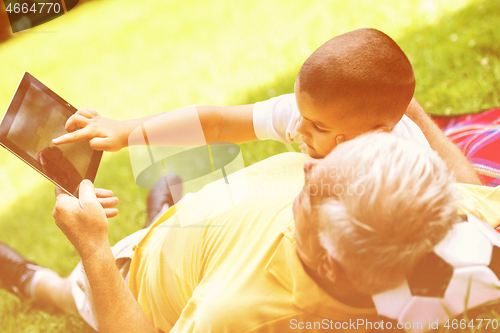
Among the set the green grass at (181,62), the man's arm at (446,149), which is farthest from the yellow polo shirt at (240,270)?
the green grass at (181,62)

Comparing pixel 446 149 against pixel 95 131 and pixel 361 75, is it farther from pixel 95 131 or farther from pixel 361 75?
pixel 95 131

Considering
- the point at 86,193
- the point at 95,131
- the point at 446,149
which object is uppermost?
the point at 95,131

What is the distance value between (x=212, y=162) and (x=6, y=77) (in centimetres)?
231

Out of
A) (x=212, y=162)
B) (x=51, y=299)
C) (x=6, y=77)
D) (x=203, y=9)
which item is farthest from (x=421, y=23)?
(x=6, y=77)

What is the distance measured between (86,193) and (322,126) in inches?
22.8

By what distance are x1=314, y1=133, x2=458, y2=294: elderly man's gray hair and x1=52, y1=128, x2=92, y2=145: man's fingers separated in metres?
0.65

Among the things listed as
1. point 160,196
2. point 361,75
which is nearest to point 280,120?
point 361,75

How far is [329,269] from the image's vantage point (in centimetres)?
59

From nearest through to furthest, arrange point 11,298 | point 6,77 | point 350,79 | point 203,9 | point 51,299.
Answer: point 350,79 → point 51,299 → point 11,298 → point 6,77 → point 203,9

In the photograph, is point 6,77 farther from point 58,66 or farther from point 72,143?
point 72,143

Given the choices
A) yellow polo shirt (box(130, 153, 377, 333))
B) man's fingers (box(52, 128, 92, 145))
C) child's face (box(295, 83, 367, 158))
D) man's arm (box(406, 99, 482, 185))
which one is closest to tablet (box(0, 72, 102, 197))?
man's fingers (box(52, 128, 92, 145))

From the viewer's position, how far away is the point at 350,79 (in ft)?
2.64

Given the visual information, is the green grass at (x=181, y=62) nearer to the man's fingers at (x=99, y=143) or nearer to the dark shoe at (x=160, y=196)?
the dark shoe at (x=160, y=196)

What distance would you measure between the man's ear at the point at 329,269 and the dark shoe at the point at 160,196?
0.86 m
